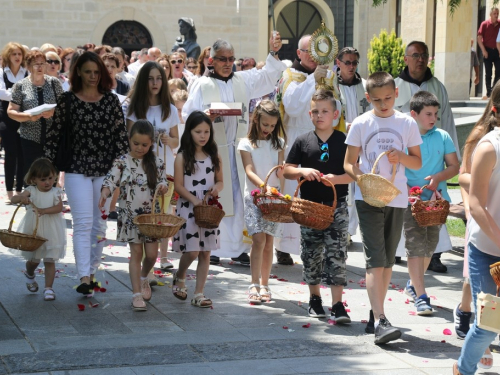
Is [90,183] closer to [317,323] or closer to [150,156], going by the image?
[150,156]

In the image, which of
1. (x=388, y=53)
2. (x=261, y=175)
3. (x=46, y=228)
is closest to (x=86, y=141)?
(x=46, y=228)

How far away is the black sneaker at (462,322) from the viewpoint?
6.66m

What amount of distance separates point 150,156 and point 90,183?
0.61m

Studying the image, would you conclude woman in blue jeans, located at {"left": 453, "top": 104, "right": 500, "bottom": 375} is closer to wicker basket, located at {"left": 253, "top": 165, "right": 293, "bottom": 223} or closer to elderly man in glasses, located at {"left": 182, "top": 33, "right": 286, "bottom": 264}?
wicker basket, located at {"left": 253, "top": 165, "right": 293, "bottom": 223}

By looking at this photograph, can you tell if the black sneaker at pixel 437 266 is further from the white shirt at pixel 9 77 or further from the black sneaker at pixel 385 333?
the white shirt at pixel 9 77

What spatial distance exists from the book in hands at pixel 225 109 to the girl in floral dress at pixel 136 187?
133 centimetres

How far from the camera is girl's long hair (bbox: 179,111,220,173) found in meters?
7.63

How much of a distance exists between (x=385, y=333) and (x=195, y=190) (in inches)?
85.4

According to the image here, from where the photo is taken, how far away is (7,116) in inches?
498

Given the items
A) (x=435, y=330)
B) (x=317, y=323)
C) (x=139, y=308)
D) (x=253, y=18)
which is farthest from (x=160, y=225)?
(x=253, y=18)

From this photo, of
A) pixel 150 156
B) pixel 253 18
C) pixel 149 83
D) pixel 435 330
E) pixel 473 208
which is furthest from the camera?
pixel 253 18

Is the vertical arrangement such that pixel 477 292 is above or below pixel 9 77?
below

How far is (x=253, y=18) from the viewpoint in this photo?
29.2 m

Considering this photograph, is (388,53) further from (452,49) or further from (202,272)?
(202,272)
